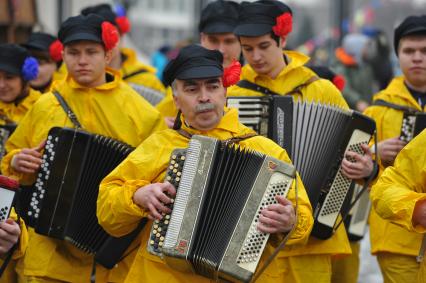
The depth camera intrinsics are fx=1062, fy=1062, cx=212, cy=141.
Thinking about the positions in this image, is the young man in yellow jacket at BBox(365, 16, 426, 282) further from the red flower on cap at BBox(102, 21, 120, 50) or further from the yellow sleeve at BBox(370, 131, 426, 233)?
the red flower on cap at BBox(102, 21, 120, 50)

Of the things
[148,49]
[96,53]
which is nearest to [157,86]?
[96,53]

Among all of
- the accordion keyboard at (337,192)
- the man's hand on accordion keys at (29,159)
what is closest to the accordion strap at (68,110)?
the man's hand on accordion keys at (29,159)

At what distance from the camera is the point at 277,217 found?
17.3 ft

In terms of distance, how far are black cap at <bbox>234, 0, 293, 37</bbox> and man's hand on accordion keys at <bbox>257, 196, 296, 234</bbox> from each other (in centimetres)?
217

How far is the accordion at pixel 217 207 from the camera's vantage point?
5348mm

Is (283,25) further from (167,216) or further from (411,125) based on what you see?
(167,216)

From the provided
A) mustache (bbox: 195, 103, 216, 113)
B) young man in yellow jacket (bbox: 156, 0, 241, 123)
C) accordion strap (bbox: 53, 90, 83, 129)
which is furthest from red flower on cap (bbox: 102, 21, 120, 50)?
mustache (bbox: 195, 103, 216, 113)

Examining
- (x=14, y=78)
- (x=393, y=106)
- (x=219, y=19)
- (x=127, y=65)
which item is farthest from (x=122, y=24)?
(x=393, y=106)

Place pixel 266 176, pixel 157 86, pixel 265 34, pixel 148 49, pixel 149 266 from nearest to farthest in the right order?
pixel 266 176
pixel 149 266
pixel 265 34
pixel 157 86
pixel 148 49

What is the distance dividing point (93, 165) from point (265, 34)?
1534 mm

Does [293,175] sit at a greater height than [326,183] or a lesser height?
greater

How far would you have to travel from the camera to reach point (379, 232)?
290 inches

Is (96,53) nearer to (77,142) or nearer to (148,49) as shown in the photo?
(77,142)

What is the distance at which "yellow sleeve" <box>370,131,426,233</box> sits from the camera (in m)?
5.54
